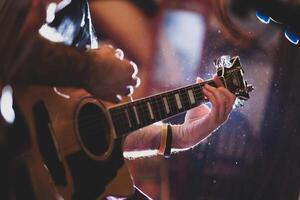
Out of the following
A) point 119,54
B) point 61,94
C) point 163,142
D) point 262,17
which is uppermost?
point 262,17

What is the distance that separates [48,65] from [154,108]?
0.28 m

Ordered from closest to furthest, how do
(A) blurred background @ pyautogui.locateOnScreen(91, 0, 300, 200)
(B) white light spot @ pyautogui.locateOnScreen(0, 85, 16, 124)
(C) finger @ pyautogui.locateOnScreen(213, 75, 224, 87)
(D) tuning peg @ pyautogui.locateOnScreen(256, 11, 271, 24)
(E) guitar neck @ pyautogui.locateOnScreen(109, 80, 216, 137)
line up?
(B) white light spot @ pyautogui.locateOnScreen(0, 85, 16, 124) → (E) guitar neck @ pyautogui.locateOnScreen(109, 80, 216, 137) → (A) blurred background @ pyautogui.locateOnScreen(91, 0, 300, 200) → (C) finger @ pyautogui.locateOnScreen(213, 75, 224, 87) → (D) tuning peg @ pyautogui.locateOnScreen(256, 11, 271, 24)

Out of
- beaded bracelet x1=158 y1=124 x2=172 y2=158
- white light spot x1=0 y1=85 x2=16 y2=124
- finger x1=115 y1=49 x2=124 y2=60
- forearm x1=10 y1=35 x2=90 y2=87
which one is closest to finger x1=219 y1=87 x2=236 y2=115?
beaded bracelet x1=158 y1=124 x2=172 y2=158

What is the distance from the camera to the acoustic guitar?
980 mm

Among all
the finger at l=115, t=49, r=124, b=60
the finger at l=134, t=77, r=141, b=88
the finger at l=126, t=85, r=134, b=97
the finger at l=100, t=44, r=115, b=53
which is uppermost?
the finger at l=100, t=44, r=115, b=53

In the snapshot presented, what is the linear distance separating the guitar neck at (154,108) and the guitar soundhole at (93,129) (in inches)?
1.2

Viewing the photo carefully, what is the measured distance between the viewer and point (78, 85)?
105 cm

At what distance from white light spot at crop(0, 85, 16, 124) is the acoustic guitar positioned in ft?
0.04

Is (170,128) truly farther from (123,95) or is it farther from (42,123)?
(42,123)

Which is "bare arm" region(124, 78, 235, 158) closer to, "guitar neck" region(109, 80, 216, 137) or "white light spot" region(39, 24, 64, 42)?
"guitar neck" region(109, 80, 216, 137)

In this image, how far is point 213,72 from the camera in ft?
4.31

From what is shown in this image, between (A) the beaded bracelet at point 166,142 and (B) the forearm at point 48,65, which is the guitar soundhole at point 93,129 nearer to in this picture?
(B) the forearm at point 48,65

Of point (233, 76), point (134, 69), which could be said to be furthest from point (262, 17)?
point (134, 69)

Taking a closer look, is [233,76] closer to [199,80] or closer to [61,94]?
[199,80]
